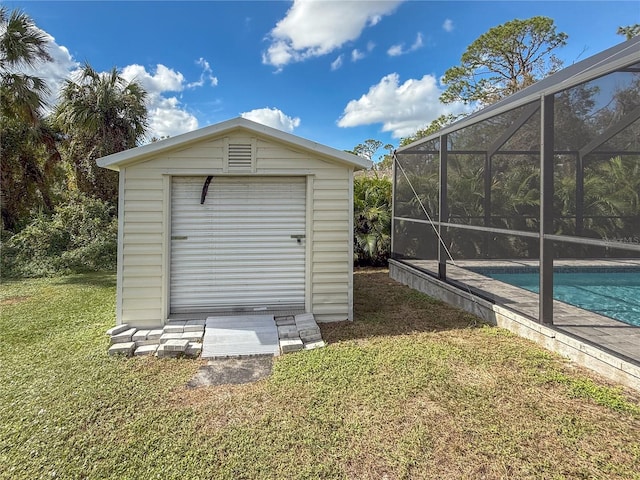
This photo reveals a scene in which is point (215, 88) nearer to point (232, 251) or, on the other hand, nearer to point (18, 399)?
point (232, 251)

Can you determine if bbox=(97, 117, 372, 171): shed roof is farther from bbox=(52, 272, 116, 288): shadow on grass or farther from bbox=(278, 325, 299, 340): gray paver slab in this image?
bbox=(52, 272, 116, 288): shadow on grass

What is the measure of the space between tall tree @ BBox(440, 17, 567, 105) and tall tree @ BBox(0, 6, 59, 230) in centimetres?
1756

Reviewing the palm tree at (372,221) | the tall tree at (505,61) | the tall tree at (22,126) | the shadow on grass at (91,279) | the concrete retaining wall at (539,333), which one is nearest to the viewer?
the concrete retaining wall at (539,333)

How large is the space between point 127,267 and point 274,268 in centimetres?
192

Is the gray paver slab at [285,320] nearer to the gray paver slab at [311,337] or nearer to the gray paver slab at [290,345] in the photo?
the gray paver slab at [311,337]

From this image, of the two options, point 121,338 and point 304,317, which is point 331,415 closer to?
point 304,317

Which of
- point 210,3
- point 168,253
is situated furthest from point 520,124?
point 210,3

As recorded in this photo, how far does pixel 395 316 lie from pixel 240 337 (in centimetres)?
234

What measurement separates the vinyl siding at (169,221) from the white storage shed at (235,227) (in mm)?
13

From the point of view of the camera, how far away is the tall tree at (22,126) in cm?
805

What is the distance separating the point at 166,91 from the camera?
595 inches

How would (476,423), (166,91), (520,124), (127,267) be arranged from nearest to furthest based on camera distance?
(476,423) < (127,267) < (520,124) < (166,91)

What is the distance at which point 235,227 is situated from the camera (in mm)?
4684

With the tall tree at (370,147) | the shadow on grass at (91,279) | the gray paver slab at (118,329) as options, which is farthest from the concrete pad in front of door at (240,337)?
the tall tree at (370,147)
